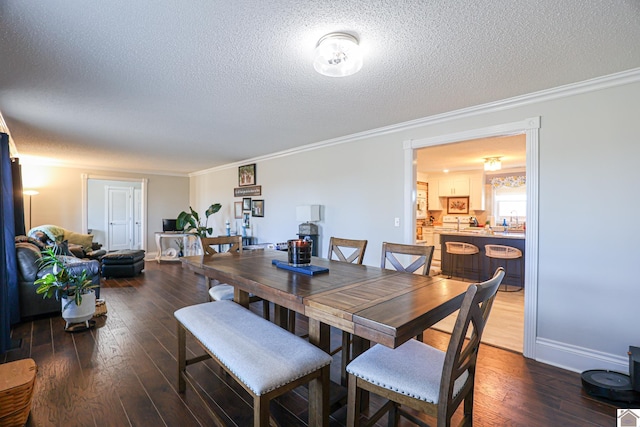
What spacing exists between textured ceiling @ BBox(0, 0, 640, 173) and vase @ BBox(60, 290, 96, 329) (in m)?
2.01

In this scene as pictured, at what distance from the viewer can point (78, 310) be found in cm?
303

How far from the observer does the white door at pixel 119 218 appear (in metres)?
8.19

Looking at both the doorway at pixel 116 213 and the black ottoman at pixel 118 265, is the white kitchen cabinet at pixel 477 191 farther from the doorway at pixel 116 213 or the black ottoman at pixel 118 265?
the doorway at pixel 116 213

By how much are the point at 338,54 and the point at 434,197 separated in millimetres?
6891

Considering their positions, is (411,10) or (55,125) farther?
(55,125)

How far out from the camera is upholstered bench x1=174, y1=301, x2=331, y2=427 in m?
1.28

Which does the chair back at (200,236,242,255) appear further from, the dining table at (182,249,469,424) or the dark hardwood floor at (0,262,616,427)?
the dark hardwood floor at (0,262,616,427)

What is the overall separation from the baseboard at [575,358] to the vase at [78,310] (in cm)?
444

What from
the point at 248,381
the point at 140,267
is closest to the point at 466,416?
the point at 248,381

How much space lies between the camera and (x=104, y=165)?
6703mm

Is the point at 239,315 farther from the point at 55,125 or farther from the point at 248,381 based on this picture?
the point at 55,125

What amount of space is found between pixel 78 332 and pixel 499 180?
27.2ft

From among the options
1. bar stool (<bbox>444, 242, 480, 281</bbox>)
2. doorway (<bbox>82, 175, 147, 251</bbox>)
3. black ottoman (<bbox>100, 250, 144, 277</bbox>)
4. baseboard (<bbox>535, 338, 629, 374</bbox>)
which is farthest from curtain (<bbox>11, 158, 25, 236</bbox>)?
bar stool (<bbox>444, 242, 480, 281</bbox>)

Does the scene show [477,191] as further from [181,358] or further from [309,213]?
[181,358]
